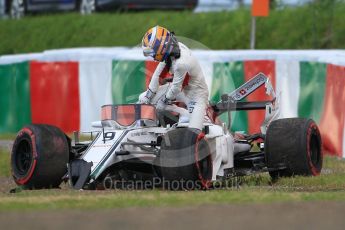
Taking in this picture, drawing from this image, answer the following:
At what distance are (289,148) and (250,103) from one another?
107cm

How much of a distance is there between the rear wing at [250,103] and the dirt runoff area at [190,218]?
4.48 meters

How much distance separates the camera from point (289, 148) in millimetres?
13586

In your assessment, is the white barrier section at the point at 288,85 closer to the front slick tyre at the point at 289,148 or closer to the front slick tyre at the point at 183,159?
the front slick tyre at the point at 289,148

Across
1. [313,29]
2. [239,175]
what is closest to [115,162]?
[239,175]

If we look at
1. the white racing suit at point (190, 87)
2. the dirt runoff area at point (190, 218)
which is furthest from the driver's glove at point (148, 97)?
the dirt runoff area at point (190, 218)

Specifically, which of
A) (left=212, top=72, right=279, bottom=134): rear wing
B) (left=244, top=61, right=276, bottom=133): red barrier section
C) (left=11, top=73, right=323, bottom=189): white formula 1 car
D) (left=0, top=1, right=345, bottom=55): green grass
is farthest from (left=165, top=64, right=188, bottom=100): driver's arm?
(left=0, top=1, right=345, bottom=55): green grass

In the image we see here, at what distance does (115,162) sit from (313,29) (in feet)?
44.2

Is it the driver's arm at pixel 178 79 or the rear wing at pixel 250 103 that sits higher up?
the driver's arm at pixel 178 79

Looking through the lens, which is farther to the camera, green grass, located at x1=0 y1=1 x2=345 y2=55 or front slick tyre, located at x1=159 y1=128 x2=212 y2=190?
green grass, located at x1=0 y1=1 x2=345 y2=55

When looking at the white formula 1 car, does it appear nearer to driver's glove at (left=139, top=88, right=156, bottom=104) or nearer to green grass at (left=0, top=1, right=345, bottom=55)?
driver's glove at (left=139, top=88, right=156, bottom=104)

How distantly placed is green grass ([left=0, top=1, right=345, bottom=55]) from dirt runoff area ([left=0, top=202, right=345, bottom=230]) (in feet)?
52.0

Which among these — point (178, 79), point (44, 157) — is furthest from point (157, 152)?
point (44, 157)

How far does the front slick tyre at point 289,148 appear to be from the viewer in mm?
13578

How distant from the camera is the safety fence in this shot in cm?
1734
